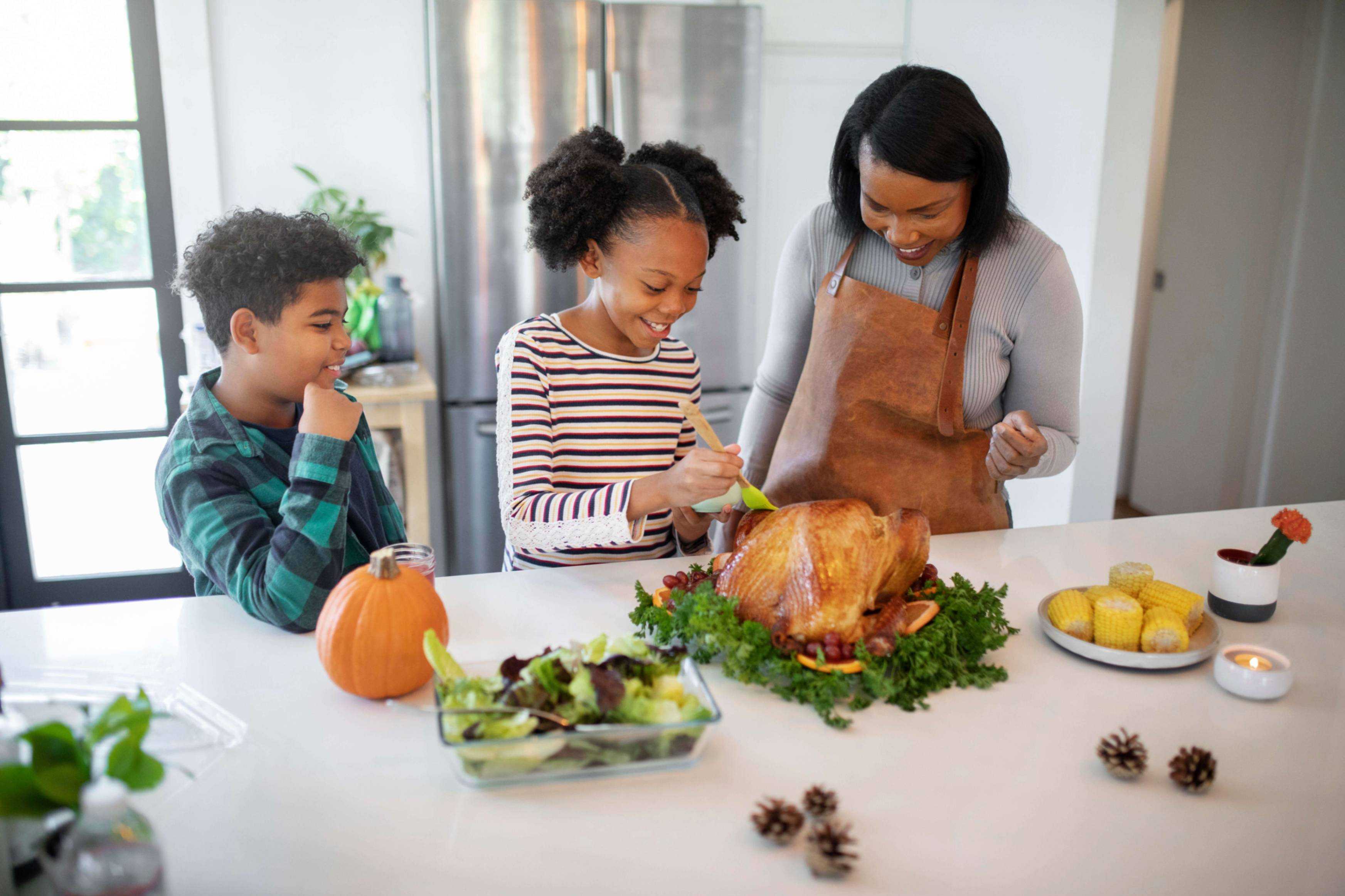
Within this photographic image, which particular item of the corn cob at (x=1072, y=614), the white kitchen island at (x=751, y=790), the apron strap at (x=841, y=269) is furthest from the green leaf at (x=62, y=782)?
the apron strap at (x=841, y=269)

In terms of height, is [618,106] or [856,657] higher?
[618,106]

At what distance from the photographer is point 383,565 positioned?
0.97 m

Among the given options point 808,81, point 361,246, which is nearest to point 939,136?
point 808,81

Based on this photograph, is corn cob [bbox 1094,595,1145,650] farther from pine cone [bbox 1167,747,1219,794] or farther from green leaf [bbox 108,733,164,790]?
green leaf [bbox 108,733,164,790]

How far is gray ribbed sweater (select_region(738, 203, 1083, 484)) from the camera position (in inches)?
61.7

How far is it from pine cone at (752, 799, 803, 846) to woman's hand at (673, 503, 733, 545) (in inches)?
25.1

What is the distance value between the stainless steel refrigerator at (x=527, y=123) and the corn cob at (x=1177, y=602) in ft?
5.93

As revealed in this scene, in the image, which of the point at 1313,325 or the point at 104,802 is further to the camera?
the point at 1313,325

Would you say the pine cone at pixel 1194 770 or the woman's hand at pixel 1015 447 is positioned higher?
the woman's hand at pixel 1015 447

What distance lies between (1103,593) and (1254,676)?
176mm

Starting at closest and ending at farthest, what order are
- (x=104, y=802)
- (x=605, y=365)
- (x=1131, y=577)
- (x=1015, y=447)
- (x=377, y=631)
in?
1. (x=104, y=802)
2. (x=377, y=631)
3. (x=1131, y=577)
4. (x=1015, y=447)
5. (x=605, y=365)

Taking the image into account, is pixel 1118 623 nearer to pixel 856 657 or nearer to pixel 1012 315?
pixel 856 657

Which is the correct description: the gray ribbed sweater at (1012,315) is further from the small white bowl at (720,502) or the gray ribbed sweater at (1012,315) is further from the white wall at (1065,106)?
the white wall at (1065,106)

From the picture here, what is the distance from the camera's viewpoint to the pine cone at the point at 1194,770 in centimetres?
83
